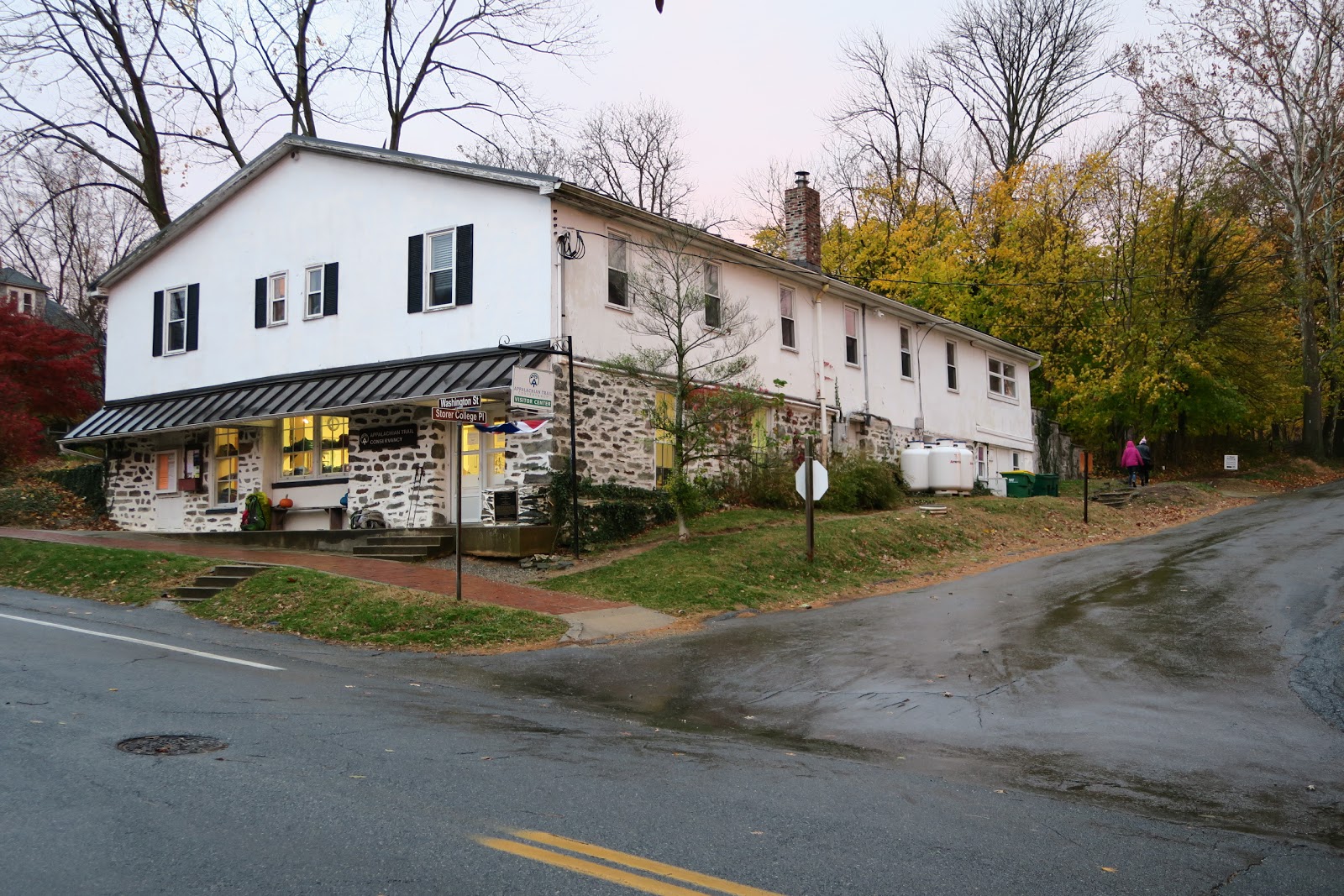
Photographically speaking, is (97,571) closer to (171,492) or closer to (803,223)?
(171,492)

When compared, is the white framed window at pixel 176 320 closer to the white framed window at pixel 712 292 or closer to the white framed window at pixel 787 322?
the white framed window at pixel 712 292

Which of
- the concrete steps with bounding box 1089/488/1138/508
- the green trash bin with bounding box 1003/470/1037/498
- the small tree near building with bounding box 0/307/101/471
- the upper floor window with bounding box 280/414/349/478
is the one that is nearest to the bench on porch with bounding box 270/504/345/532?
the upper floor window with bounding box 280/414/349/478

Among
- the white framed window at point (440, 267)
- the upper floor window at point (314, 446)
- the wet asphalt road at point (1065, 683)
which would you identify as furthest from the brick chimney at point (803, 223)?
the wet asphalt road at point (1065, 683)

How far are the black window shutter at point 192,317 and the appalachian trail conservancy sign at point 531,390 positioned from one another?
475 inches

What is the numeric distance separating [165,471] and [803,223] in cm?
1705

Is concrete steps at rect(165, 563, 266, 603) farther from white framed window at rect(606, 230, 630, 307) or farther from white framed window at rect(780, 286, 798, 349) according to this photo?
white framed window at rect(780, 286, 798, 349)

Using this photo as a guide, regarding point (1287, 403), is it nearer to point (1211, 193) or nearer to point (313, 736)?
point (1211, 193)

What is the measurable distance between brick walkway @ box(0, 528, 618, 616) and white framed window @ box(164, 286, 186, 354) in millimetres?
4814

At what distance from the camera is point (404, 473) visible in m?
20.3

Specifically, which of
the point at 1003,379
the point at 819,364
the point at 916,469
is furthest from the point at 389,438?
the point at 1003,379

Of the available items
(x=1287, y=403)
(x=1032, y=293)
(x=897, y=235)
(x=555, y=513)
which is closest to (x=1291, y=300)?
(x=1287, y=403)

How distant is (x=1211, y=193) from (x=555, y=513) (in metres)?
29.5

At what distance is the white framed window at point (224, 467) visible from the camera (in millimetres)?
23859

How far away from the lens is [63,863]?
15.3 ft
